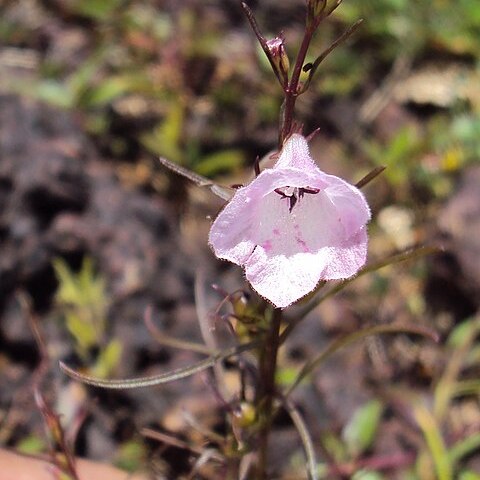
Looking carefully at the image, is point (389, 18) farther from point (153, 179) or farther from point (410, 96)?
point (153, 179)

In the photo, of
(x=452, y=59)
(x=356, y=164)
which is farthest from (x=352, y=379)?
(x=452, y=59)

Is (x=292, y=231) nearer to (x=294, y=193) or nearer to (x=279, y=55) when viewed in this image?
(x=294, y=193)

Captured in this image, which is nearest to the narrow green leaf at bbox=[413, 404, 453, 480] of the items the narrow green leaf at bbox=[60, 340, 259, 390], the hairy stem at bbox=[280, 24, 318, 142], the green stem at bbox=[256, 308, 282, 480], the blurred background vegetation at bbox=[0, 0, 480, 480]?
the blurred background vegetation at bbox=[0, 0, 480, 480]

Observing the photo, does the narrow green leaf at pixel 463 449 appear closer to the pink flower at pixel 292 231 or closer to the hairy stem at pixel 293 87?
the pink flower at pixel 292 231

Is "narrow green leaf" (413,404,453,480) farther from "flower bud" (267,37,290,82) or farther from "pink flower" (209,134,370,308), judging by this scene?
"flower bud" (267,37,290,82)

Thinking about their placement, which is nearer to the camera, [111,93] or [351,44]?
[111,93]

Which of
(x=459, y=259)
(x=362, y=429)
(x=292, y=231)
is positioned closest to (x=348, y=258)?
(x=292, y=231)

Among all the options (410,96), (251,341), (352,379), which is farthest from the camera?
(410,96)

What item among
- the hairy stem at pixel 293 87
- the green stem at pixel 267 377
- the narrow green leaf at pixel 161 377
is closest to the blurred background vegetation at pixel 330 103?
the green stem at pixel 267 377
